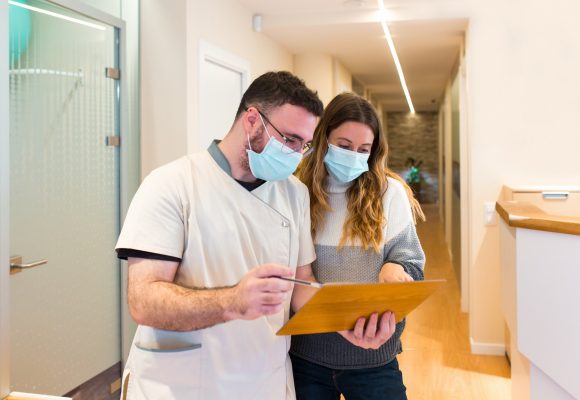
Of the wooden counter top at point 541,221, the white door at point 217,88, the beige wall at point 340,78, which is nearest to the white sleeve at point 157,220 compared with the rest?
the wooden counter top at point 541,221

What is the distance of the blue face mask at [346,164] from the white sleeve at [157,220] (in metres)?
0.54

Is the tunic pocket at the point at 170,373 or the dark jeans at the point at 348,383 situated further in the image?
the dark jeans at the point at 348,383

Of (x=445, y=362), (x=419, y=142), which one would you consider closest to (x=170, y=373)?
(x=445, y=362)

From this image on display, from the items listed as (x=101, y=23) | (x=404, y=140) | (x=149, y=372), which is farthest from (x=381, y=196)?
(x=404, y=140)

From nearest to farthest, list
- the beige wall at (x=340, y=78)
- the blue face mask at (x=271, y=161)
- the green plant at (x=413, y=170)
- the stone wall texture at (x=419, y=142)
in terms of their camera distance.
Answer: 1. the blue face mask at (x=271, y=161)
2. the beige wall at (x=340, y=78)
3. the green plant at (x=413, y=170)
4. the stone wall texture at (x=419, y=142)

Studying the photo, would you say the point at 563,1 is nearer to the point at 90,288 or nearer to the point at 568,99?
the point at 568,99

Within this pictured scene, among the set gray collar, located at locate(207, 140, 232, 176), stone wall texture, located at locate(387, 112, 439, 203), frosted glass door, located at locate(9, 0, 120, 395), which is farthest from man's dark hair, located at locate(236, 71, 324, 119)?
stone wall texture, located at locate(387, 112, 439, 203)

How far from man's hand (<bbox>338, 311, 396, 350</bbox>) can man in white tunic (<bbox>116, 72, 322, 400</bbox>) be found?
19 centimetres

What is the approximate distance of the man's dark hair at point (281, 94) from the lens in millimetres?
1450

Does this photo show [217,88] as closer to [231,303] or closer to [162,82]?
[162,82]

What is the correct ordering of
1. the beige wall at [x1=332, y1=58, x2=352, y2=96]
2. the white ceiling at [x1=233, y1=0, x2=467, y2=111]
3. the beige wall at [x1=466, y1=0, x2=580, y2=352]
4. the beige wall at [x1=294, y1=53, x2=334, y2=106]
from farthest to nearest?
the beige wall at [x1=332, y1=58, x2=352, y2=96], the beige wall at [x1=294, y1=53, x2=334, y2=106], the white ceiling at [x1=233, y1=0, x2=467, y2=111], the beige wall at [x1=466, y1=0, x2=580, y2=352]

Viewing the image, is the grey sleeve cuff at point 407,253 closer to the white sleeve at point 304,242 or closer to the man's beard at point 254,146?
the white sleeve at point 304,242

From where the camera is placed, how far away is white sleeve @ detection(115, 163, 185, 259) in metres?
1.27

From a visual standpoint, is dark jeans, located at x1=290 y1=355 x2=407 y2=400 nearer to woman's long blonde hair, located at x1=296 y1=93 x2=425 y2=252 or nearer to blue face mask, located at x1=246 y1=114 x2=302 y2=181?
woman's long blonde hair, located at x1=296 y1=93 x2=425 y2=252
